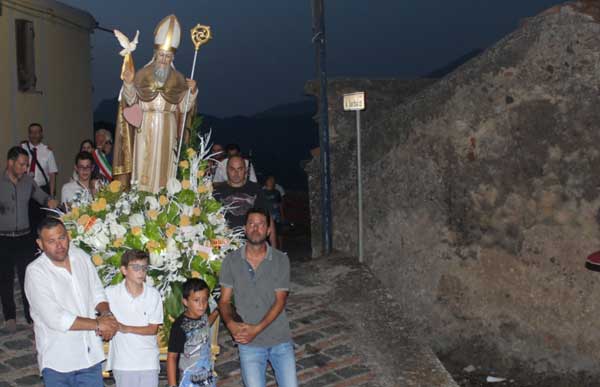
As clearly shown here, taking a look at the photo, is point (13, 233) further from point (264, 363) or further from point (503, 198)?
point (503, 198)

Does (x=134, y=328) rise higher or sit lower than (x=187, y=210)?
lower

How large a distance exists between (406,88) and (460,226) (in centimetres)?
232

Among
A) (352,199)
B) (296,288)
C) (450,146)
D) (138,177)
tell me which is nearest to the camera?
(138,177)

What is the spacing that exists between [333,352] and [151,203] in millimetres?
2204

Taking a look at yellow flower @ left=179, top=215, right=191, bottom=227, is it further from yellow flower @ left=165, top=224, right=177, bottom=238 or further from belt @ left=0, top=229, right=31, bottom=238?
belt @ left=0, top=229, right=31, bottom=238

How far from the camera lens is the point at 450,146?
8805 mm

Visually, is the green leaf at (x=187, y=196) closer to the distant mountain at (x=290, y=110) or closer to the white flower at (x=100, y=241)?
the white flower at (x=100, y=241)

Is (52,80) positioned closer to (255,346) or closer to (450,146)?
(450,146)

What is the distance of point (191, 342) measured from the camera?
15.6 feet

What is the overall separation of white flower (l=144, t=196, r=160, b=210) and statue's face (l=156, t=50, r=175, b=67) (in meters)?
1.27

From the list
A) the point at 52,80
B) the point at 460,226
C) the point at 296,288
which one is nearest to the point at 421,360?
the point at 296,288

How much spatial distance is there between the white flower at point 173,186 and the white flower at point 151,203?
0.15m

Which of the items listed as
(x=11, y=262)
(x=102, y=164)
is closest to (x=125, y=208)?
(x=11, y=262)

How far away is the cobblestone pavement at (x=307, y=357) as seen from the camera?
6074 mm
